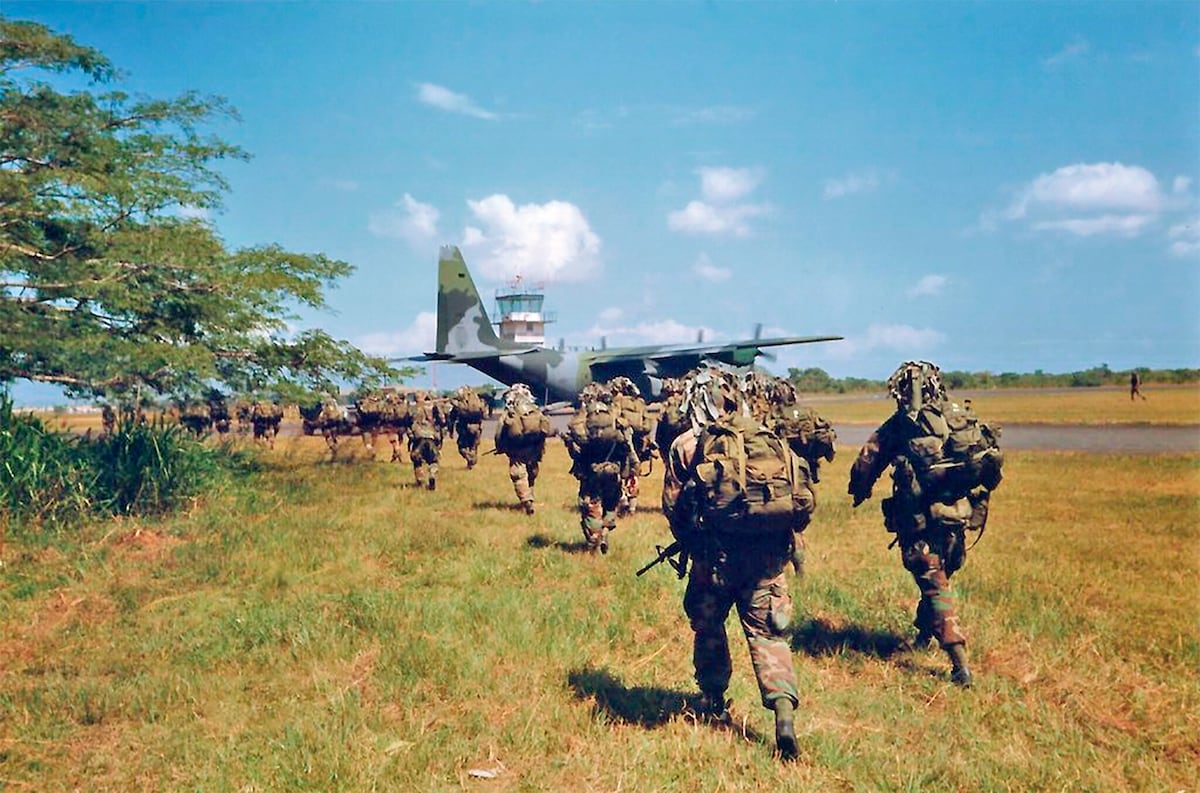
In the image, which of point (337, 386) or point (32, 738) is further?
point (337, 386)

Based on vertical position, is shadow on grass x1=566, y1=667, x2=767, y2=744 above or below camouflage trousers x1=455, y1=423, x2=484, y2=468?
below

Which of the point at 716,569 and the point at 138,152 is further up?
the point at 138,152

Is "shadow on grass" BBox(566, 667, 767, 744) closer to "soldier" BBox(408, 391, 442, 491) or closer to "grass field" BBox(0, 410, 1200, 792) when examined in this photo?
"grass field" BBox(0, 410, 1200, 792)

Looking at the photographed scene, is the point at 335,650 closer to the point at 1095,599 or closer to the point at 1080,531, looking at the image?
the point at 1095,599

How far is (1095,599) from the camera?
794 cm

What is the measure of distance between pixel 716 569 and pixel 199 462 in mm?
11975

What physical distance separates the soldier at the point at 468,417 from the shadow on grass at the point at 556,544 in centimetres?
772

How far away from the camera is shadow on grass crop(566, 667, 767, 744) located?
5266 mm

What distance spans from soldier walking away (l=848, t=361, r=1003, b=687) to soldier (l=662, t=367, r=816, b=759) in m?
1.77

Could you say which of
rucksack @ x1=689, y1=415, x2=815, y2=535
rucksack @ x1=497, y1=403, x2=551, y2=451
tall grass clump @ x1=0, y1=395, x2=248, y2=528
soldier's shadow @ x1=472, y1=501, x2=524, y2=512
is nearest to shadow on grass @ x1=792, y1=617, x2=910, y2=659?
rucksack @ x1=689, y1=415, x2=815, y2=535

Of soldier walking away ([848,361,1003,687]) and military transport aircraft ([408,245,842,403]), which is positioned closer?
soldier walking away ([848,361,1003,687])

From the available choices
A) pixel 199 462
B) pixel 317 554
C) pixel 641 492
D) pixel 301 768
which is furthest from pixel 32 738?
pixel 641 492

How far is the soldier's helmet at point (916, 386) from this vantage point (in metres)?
6.61

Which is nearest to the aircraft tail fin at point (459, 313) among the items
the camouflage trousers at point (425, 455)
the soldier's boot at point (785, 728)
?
the camouflage trousers at point (425, 455)
